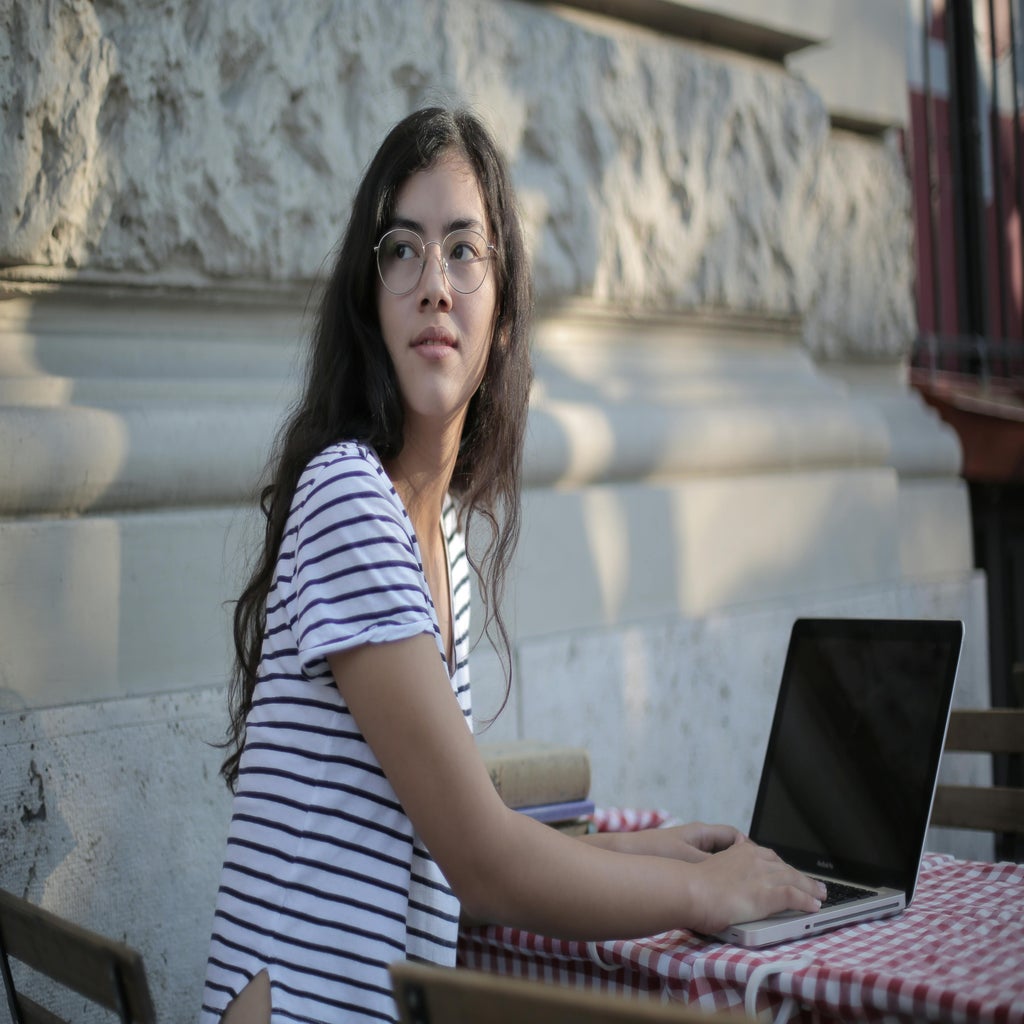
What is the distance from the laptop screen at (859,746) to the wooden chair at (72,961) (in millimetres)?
956

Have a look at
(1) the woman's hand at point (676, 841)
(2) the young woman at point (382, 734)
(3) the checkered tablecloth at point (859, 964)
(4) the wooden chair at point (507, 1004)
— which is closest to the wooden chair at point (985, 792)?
(3) the checkered tablecloth at point (859, 964)

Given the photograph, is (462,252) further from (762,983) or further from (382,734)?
(762,983)

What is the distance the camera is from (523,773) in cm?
204

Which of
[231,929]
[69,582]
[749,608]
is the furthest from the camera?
[749,608]

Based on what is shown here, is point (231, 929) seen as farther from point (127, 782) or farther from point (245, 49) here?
point (245, 49)

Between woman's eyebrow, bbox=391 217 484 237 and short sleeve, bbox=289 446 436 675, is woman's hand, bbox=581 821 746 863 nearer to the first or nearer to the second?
short sleeve, bbox=289 446 436 675

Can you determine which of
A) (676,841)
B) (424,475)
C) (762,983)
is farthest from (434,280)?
(762,983)

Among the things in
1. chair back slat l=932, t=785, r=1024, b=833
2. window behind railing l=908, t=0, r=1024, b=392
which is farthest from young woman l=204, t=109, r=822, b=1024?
window behind railing l=908, t=0, r=1024, b=392

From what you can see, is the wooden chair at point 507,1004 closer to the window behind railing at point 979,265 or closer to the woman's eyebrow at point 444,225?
the woman's eyebrow at point 444,225

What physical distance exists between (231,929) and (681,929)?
54 cm

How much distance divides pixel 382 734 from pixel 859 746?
704 mm

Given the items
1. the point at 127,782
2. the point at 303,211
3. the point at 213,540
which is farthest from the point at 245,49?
the point at 127,782

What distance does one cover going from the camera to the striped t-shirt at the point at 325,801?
1.43m

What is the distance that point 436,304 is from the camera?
67.3 inches
